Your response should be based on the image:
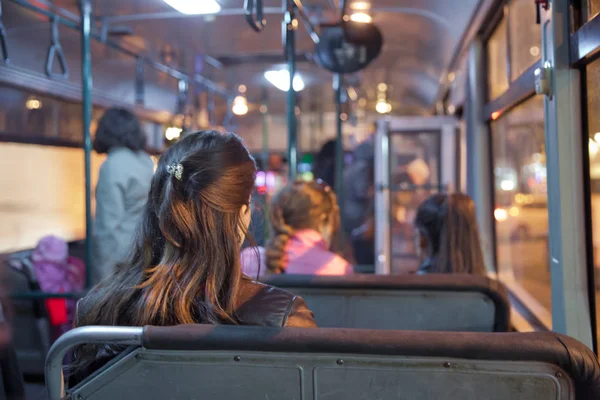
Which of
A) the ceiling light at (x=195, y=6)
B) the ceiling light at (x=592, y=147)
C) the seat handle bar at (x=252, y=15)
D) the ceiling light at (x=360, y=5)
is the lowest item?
the ceiling light at (x=592, y=147)

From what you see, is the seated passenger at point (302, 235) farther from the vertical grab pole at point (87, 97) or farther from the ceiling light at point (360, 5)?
the ceiling light at point (360, 5)

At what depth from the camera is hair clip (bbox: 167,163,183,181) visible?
152 centimetres

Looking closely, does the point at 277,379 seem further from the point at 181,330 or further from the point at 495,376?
the point at 495,376

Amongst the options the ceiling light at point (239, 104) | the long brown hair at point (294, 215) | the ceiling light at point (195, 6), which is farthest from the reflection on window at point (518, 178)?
the ceiling light at point (239, 104)

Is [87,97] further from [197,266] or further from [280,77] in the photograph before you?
[280,77]

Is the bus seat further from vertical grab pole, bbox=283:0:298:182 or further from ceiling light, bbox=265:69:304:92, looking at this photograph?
ceiling light, bbox=265:69:304:92

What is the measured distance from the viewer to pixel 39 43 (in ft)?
16.8

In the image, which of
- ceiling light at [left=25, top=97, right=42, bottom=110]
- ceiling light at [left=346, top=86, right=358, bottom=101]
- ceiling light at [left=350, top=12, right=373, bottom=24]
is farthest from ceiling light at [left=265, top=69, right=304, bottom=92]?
ceiling light at [left=25, top=97, right=42, bottom=110]

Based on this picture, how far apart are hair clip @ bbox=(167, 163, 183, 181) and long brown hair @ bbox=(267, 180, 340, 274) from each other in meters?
1.35

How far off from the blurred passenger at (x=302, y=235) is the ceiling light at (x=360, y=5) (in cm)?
256

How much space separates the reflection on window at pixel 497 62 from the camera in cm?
382

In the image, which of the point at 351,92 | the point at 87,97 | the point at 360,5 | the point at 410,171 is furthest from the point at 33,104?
the point at 351,92

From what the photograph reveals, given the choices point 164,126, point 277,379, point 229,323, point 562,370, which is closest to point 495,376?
point 562,370

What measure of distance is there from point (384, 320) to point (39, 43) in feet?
12.5
